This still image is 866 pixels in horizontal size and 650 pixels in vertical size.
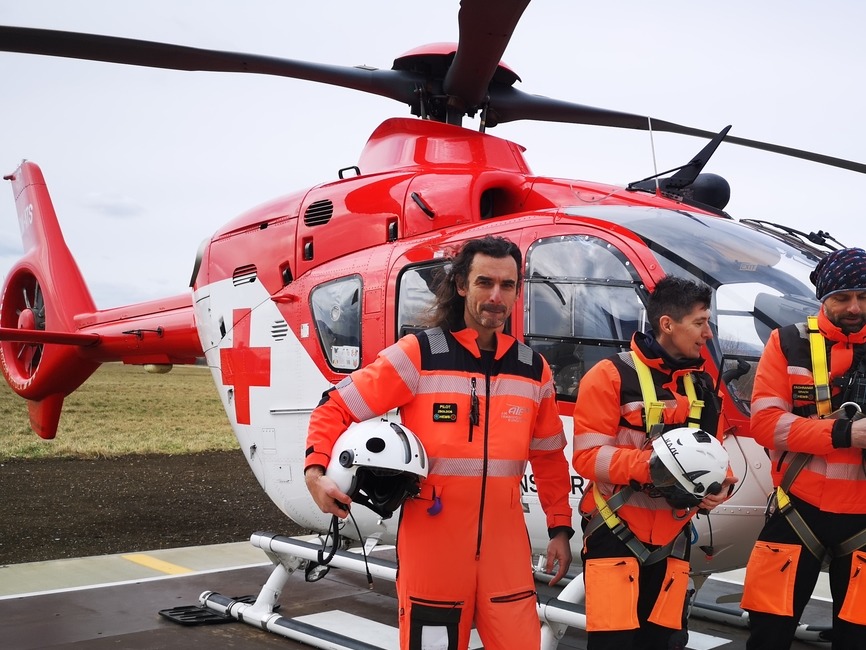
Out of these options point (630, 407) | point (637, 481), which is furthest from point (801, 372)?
point (637, 481)

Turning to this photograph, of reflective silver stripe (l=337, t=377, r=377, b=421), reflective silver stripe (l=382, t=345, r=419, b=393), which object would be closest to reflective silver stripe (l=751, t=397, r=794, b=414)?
reflective silver stripe (l=382, t=345, r=419, b=393)

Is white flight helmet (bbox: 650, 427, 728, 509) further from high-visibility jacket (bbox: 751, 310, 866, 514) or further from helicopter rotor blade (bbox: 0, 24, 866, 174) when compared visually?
helicopter rotor blade (bbox: 0, 24, 866, 174)

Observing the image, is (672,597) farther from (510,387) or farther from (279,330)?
(279,330)

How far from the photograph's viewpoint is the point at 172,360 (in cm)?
789

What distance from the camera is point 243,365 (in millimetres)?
5602

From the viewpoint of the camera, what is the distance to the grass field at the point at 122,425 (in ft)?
55.0

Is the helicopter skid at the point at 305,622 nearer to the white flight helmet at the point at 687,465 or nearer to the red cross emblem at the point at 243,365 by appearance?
the red cross emblem at the point at 243,365

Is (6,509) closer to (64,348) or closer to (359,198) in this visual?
(64,348)

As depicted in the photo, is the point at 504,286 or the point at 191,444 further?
the point at 191,444

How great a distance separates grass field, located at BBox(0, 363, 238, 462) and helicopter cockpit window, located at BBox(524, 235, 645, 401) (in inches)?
542

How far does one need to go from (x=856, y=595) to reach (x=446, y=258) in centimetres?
233

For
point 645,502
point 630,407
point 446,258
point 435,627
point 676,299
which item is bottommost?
point 435,627

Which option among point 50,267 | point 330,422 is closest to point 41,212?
point 50,267

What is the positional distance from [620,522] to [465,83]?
314 cm
